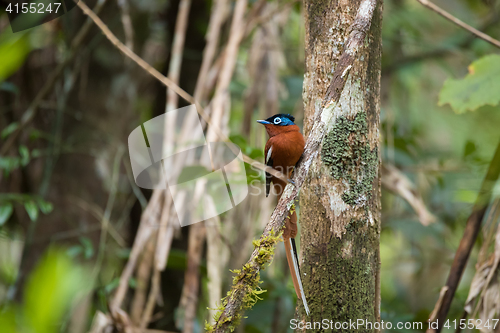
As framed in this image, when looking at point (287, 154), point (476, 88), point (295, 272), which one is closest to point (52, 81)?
point (287, 154)

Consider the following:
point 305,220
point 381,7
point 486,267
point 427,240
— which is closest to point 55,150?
point 305,220

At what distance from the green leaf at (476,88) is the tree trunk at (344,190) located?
2.87ft

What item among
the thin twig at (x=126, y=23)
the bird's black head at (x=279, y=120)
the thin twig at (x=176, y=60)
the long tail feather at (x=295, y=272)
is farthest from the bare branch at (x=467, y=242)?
the thin twig at (x=126, y=23)

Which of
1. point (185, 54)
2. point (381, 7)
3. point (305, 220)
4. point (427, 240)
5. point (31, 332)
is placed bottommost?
point (427, 240)

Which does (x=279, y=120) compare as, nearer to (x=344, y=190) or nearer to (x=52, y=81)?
(x=344, y=190)

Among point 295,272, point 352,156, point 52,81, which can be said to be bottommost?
point 295,272

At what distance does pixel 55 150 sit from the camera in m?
2.93

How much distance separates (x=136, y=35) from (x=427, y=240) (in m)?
3.63

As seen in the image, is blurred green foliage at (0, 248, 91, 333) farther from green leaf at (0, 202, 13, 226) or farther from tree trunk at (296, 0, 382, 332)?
green leaf at (0, 202, 13, 226)

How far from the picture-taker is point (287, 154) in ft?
5.83

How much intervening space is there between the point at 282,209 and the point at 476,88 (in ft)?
4.85

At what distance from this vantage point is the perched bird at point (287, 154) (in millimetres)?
1581

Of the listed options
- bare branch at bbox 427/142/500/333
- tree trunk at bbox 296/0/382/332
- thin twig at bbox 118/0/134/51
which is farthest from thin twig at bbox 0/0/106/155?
bare branch at bbox 427/142/500/333

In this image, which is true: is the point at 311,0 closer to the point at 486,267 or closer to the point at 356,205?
the point at 356,205
